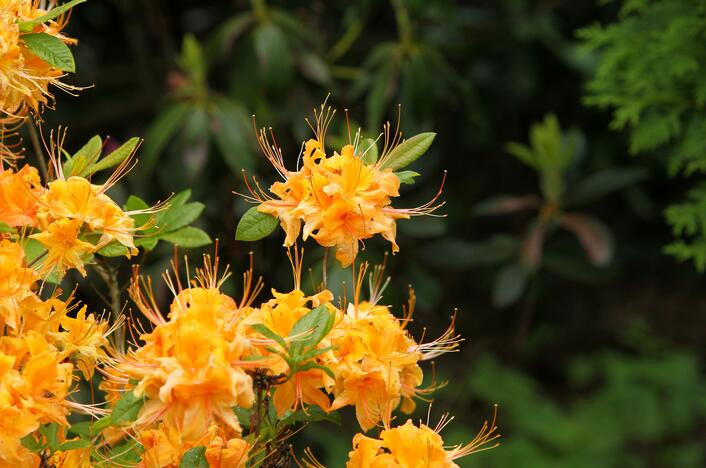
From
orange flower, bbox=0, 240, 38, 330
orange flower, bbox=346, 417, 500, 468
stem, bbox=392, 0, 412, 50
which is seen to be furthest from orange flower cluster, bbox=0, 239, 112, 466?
stem, bbox=392, 0, 412, 50

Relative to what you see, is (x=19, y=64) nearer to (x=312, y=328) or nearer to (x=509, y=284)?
(x=312, y=328)

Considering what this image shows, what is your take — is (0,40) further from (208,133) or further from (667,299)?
(667,299)

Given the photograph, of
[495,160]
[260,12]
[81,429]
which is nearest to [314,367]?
[81,429]

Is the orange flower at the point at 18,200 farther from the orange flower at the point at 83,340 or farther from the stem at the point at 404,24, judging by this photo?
the stem at the point at 404,24

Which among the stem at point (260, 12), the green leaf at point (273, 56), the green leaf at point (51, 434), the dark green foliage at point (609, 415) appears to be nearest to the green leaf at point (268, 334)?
the green leaf at point (51, 434)

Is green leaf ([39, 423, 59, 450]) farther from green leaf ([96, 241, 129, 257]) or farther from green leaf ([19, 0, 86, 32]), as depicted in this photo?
green leaf ([19, 0, 86, 32])
